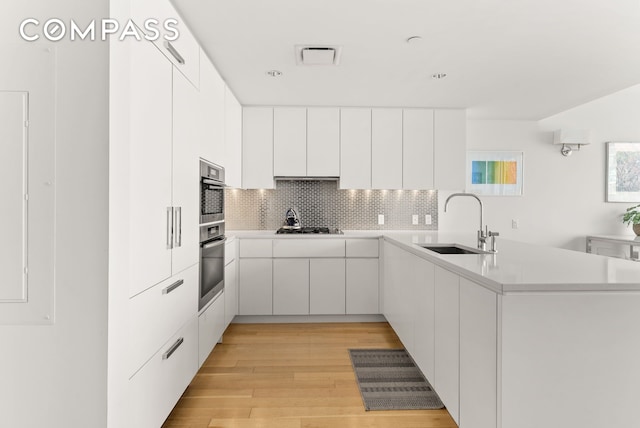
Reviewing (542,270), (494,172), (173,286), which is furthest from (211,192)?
(494,172)

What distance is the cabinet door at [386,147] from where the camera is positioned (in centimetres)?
402

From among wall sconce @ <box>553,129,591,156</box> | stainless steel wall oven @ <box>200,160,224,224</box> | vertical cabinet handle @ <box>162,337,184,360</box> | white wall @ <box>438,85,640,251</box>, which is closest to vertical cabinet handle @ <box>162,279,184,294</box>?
vertical cabinet handle @ <box>162,337,184,360</box>

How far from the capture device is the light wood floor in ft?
6.78

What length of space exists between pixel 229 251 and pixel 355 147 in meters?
1.76

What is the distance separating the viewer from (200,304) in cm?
244

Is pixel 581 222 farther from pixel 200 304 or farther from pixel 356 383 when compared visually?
pixel 200 304

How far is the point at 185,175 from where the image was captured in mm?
2115

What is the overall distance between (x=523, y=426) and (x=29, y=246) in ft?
6.29

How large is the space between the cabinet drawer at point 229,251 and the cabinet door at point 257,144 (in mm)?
759

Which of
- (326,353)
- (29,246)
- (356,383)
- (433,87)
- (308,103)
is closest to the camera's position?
(29,246)

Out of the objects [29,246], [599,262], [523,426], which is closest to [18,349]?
[29,246]

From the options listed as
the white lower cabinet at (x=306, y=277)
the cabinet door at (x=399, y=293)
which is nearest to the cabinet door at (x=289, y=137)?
the white lower cabinet at (x=306, y=277)

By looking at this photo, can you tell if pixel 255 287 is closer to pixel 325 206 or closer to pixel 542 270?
pixel 325 206

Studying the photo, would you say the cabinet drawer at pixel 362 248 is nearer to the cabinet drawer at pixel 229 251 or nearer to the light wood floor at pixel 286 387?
the light wood floor at pixel 286 387
